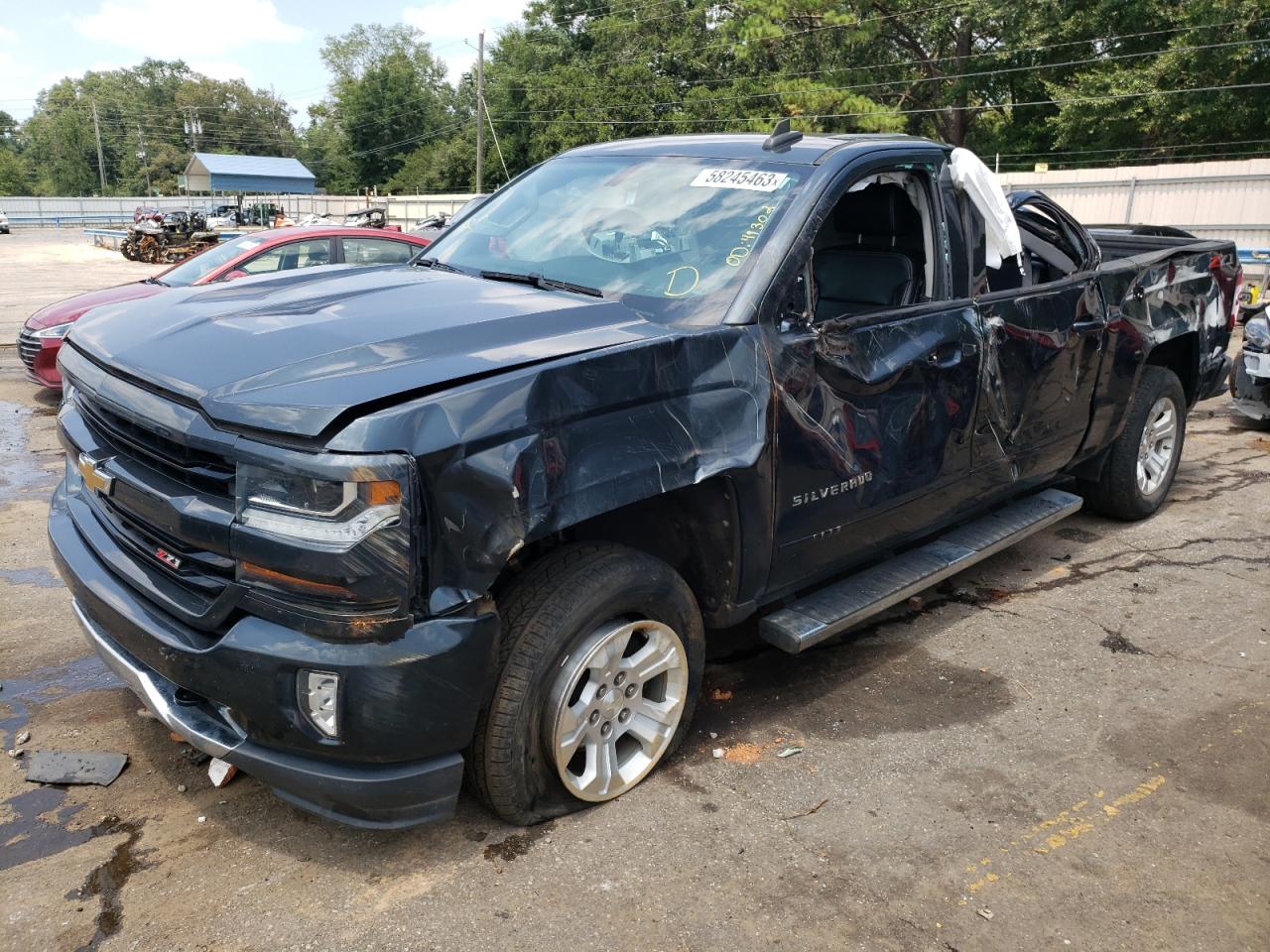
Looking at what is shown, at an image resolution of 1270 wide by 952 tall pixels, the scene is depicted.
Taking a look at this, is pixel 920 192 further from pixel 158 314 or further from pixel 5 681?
pixel 5 681

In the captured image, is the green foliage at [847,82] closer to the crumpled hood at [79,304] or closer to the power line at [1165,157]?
the power line at [1165,157]

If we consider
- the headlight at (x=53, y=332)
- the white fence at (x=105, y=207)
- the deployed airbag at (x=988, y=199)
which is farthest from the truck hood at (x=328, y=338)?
the white fence at (x=105, y=207)

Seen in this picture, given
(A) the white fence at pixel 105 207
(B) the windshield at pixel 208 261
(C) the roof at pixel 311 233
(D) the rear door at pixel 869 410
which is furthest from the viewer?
(A) the white fence at pixel 105 207

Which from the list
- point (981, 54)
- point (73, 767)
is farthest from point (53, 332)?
point (981, 54)

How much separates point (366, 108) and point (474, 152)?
18746mm

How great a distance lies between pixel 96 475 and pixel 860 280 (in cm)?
292

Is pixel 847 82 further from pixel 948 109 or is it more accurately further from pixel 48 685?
pixel 48 685

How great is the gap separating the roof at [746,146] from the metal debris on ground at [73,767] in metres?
2.90

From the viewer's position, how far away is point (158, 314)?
323 cm

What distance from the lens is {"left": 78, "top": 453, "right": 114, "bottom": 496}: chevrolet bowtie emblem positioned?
9.37 ft

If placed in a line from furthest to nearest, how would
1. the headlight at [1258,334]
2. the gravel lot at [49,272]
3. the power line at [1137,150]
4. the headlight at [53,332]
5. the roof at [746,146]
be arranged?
the power line at [1137,150], the gravel lot at [49,272], the headlight at [53,332], the headlight at [1258,334], the roof at [746,146]

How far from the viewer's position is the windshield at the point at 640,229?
3.34m

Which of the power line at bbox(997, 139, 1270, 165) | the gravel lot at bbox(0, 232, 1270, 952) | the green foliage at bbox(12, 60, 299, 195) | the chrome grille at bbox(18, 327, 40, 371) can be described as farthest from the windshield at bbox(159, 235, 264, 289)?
the green foliage at bbox(12, 60, 299, 195)

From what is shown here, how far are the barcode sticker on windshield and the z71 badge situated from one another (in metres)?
1.04
